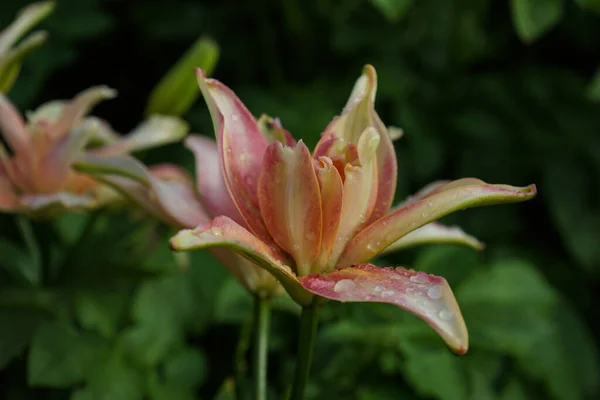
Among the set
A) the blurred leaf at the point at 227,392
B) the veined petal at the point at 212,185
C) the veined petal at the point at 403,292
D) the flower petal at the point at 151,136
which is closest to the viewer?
the veined petal at the point at 403,292

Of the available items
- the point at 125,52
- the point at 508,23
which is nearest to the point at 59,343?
the point at 125,52

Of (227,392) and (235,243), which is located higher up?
(235,243)

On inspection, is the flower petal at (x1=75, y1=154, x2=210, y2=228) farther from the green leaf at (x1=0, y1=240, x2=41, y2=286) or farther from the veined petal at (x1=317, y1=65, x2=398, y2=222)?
the green leaf at (x1=0, y1=240, x2=41, y2=286)

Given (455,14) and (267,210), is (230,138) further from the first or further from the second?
(455,14)

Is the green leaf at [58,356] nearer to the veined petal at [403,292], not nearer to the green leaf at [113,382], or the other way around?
the green leaf at [113,382]

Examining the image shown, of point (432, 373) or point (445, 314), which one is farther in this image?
point (432, 373)

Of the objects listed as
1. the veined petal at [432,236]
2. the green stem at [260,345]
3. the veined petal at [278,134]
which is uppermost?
the veined petal at [278,134]

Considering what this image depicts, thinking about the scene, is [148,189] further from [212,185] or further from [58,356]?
[58,356]

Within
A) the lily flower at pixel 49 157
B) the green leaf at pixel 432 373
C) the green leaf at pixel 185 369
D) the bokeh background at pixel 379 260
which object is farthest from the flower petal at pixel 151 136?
the green leaf at pixel 432 373

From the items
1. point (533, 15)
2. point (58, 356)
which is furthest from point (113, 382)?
point (533, 15)
